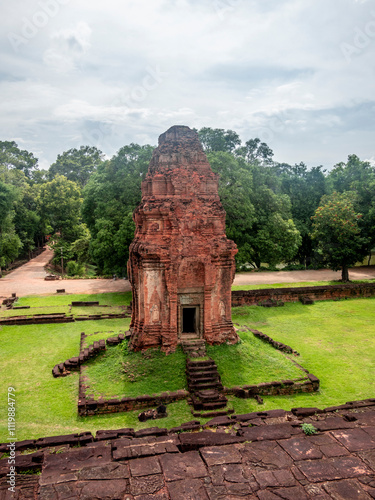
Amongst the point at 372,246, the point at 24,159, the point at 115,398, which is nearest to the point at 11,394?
the point at 115,398

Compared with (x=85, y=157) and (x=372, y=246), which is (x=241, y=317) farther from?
(x=85, y=157)

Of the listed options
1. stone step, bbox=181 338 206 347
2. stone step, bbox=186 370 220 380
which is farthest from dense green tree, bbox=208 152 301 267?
stone step, bbox=186 370 220 380

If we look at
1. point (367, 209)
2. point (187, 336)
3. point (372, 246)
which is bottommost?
point (187, 336)

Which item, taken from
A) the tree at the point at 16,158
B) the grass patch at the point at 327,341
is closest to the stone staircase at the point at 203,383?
the grass patch at the point at 327,341

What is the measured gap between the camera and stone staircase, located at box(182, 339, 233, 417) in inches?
413

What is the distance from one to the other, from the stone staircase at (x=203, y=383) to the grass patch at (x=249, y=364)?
1.22 ft

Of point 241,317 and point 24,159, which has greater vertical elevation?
point 24,159

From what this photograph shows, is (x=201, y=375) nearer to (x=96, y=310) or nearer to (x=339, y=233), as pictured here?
(x=96, y=310)

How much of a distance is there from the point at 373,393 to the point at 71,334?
13081 millimetres

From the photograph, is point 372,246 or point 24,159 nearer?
point 372,246

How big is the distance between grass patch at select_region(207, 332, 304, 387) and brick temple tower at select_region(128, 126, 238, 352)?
55 centimetres

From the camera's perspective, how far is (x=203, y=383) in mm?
11297

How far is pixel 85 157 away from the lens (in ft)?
219

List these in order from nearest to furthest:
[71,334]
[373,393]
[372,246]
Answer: [373,393] → [71,334] → [372,246]
